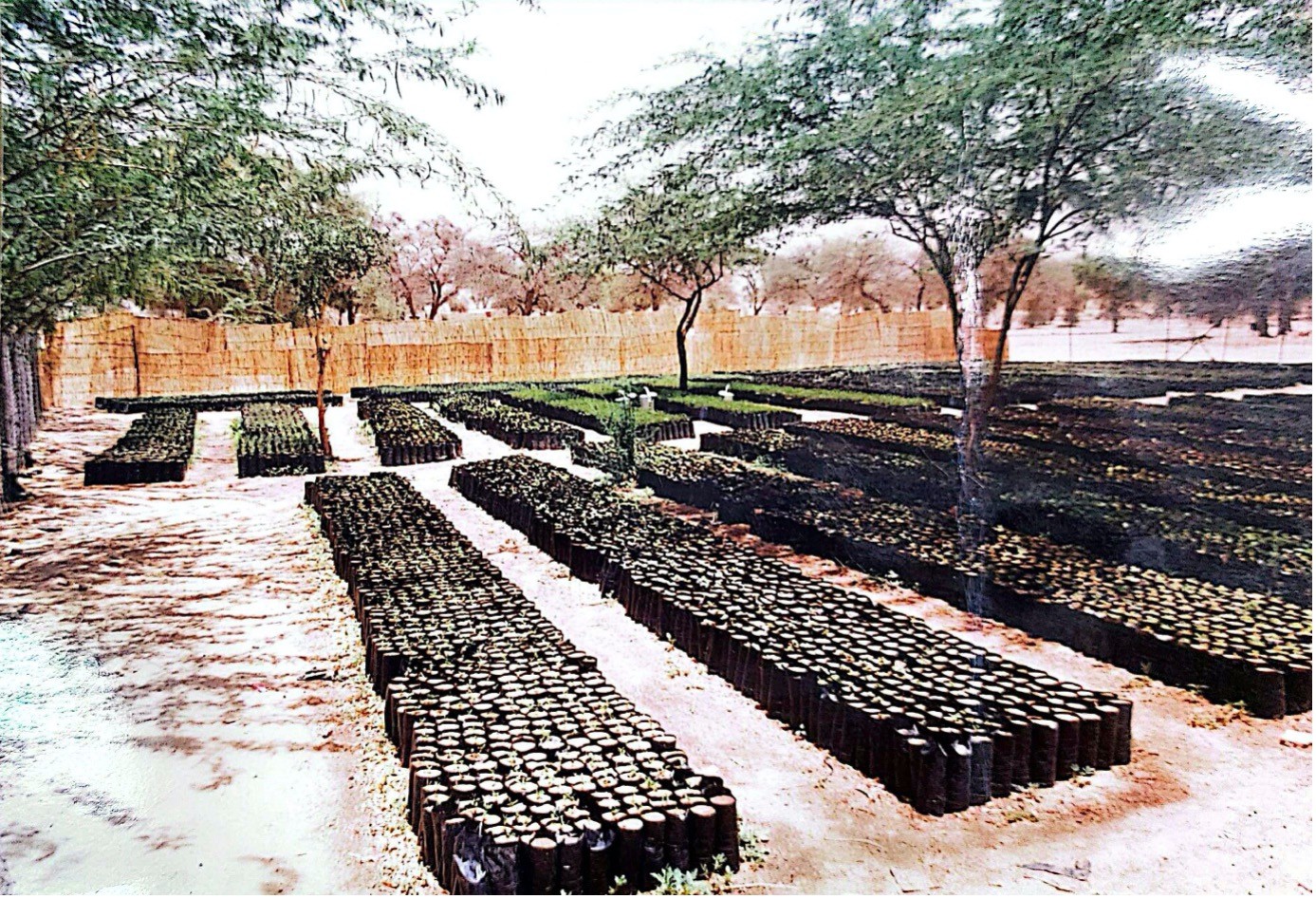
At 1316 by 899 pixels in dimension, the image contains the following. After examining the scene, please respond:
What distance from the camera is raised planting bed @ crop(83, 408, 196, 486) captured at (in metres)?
2.35

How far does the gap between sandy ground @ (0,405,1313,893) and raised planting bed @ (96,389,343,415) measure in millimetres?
283

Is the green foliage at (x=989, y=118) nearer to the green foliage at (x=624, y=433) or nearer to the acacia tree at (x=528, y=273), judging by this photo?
the acacia tree at (x=528, y=273)

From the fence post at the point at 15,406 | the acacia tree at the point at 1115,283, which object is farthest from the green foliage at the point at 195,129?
the acacia tree at the point at 1115,283

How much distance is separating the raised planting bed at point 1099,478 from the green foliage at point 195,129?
1.05m

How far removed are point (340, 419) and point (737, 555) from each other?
1218 mm

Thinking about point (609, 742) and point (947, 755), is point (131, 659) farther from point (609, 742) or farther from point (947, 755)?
point (947, 755)

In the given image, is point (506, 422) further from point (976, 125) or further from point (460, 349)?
point (976, 125)

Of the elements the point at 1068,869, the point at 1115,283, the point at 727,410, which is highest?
the point at 1115,283

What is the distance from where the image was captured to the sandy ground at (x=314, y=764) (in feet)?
4.63

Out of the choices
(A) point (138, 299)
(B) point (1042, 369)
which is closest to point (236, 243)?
(A) point (138, 299)

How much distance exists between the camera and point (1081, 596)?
182 cm

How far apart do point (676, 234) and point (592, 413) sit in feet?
1.61

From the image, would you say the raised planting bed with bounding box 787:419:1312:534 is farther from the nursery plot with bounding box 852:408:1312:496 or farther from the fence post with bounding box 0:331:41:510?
the fence post with bounding box 0:331:41:510

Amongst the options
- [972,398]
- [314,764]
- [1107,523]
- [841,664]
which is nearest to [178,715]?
[314,764]
